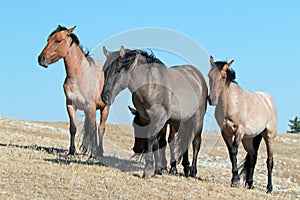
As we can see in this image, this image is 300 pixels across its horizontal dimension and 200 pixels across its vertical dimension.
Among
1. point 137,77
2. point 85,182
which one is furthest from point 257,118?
point 85,182

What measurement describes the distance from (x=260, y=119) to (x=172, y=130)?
210cm

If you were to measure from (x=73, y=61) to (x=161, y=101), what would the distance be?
3536mm

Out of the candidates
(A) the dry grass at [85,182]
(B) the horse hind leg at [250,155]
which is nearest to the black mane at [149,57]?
(A) the dry grass at [85,182]

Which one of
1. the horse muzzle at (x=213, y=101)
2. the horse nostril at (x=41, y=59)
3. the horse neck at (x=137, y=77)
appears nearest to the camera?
the horse neck at (x=137, y=77)

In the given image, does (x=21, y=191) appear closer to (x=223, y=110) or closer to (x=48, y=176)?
(x=48, y=176)

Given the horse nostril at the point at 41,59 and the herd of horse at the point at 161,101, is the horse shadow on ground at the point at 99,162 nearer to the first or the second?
the herd of horse at the point at 161,101

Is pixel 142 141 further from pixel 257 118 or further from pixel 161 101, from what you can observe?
pixel 257 118

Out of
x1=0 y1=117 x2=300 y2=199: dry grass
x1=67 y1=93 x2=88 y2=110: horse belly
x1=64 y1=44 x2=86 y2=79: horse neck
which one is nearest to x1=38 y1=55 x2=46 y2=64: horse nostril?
x1=64 y1=44 x2=86 y2=79: horse neck

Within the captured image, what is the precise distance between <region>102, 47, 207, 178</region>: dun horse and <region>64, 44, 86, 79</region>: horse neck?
265 cm

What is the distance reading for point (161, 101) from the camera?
9875mm

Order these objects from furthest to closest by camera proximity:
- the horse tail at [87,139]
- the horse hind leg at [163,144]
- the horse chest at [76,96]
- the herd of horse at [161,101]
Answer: the horse tail at [87,139]
the horse chest at [76,96]
the horse hind leg at [163,144]
the herd of horse at [161,101]

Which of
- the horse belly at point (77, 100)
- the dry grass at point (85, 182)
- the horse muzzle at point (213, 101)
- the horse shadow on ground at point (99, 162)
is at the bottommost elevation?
the dry grass at point (85, 182)

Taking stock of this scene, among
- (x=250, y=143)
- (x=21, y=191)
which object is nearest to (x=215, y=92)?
(x=250, y=143)

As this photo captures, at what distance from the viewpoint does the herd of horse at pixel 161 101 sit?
963 cm
